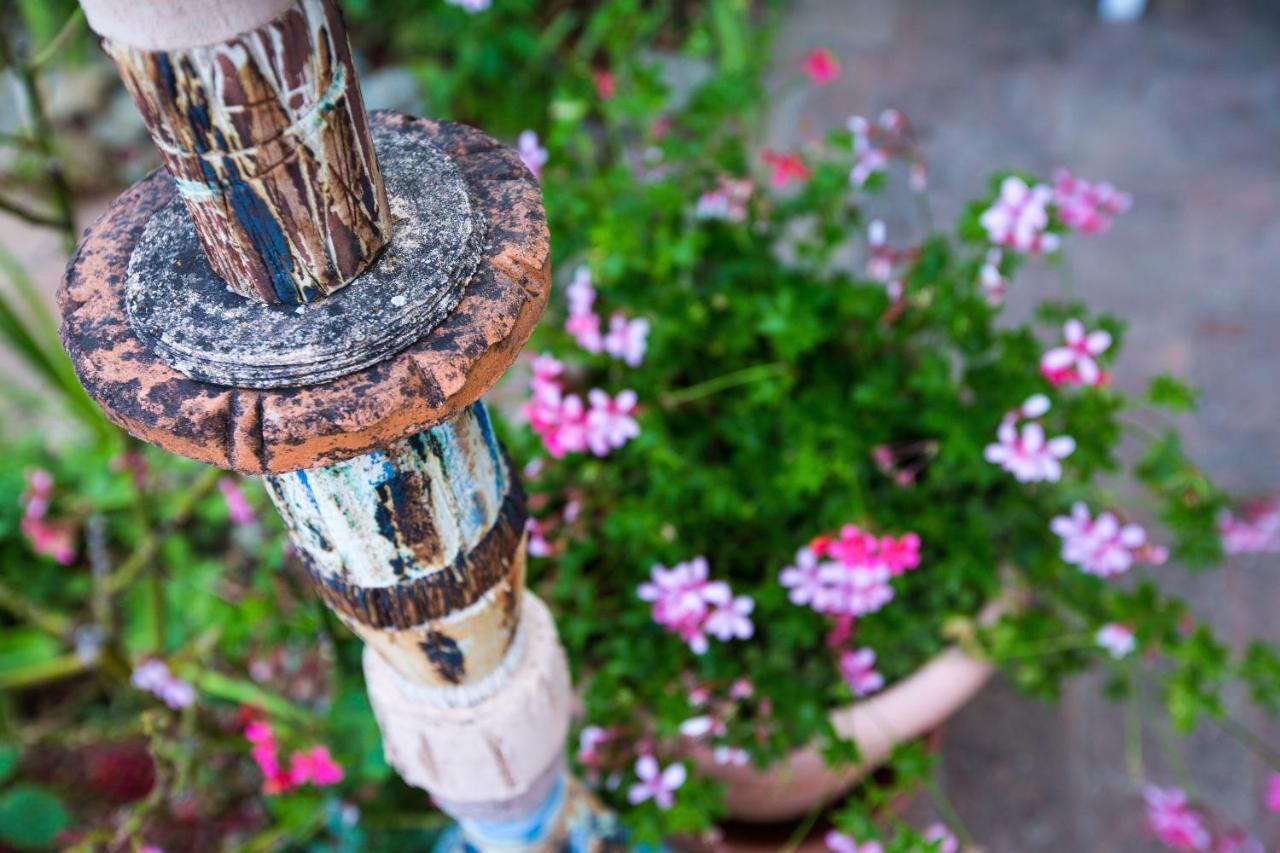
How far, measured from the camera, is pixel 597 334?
1347 mm

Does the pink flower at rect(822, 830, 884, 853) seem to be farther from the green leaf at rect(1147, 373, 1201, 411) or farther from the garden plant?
the green leaf at rect(1147, 373, 1201, 411)

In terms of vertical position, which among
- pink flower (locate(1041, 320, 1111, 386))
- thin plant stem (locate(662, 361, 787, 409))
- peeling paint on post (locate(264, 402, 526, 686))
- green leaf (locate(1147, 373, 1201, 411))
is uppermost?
peeling paint on post (locate(264, 402, 526, 686))

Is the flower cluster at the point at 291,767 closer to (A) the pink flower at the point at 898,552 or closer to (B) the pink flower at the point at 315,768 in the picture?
(B) the pink flower at the point at 315,768

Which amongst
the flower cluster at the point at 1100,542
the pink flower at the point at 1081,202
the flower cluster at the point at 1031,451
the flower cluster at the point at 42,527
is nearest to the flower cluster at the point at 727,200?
the pink flower at the point at 1081,202

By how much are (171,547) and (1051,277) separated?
84.4 inches

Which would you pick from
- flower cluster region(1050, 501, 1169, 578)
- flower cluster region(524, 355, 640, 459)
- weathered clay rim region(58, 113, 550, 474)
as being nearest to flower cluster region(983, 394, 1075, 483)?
flower cluster region(1050, 501, 1169, 578)

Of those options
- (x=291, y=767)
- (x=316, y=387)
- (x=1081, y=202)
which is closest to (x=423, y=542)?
(x=316, y=387)

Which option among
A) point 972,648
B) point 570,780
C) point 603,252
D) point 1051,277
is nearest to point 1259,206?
point 1051,277

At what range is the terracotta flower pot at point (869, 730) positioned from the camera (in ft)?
4.60

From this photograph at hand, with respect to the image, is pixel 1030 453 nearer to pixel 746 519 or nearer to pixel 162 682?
pixel 746 519

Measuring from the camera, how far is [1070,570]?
1528mm

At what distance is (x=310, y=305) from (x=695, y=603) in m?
0.75

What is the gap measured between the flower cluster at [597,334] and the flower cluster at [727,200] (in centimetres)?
28

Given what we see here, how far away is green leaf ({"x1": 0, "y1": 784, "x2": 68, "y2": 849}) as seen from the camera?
4.88 ft
